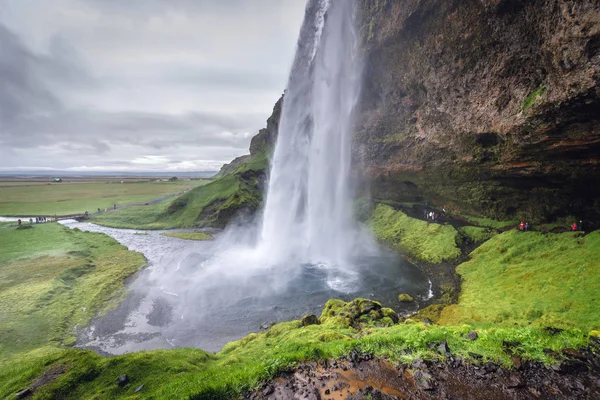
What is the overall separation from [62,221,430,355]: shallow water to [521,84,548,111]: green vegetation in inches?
672

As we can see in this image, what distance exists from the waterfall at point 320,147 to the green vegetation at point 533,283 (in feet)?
62.3

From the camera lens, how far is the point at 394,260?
Result: 3341 cm

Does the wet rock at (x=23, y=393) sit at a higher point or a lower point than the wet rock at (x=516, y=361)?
lower

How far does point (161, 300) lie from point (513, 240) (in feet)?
111

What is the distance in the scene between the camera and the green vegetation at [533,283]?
15.1 meters

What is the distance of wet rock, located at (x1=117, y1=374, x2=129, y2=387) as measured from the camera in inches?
394

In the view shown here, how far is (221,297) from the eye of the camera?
2470 cm

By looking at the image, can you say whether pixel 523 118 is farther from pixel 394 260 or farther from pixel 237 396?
pixel 237 396

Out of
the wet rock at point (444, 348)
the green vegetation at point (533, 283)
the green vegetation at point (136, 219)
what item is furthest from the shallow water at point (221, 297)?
the green vegetation at point (136, 219)

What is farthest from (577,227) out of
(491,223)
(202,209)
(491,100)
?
(202,209)

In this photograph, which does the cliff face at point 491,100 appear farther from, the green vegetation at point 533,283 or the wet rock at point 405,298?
the wet rock at point 405,298

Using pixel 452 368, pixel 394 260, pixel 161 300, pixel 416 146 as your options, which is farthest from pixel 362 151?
pixel 452 368

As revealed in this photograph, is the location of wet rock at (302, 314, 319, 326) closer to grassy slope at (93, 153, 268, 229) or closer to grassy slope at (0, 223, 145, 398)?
grassy slope at (0, 223, 145, 398)

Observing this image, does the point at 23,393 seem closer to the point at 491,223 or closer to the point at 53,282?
the point at 53,282
